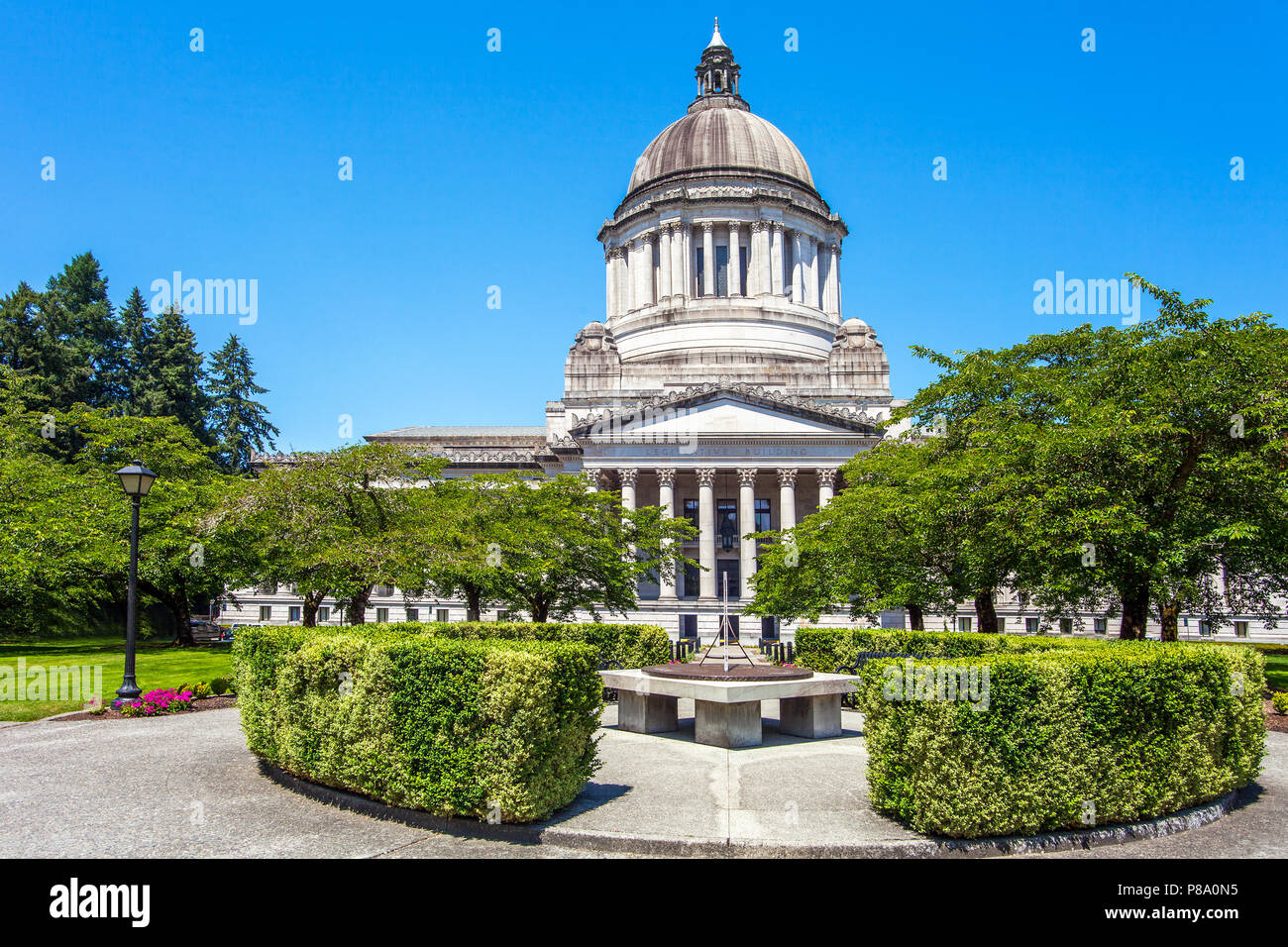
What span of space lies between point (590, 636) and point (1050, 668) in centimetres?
1653

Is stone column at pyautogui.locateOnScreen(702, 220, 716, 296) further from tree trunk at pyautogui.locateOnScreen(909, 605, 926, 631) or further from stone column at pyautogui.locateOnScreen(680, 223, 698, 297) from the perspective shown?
tree trunk at pyautogui.locateOnScreen(909, 605, 926, 631)

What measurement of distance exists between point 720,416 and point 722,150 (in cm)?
2847

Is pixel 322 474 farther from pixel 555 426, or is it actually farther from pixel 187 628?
pixel 555 426

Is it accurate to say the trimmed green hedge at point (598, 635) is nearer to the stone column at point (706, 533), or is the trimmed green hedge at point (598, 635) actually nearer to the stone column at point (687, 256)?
the stone column at point (706, 533)

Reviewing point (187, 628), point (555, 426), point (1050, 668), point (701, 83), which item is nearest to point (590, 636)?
point (1050, 668)

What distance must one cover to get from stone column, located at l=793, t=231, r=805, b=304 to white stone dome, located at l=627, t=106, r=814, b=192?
15.4ft

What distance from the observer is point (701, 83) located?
7662cm

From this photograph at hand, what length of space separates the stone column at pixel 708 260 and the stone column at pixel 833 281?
1006 cm

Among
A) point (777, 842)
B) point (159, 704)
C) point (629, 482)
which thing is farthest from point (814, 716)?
point (629, 482)

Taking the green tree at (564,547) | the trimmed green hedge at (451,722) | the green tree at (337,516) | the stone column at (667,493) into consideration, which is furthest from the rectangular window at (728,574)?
the trimmed green hedge at (451,722)

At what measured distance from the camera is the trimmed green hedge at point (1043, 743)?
32.2 ft

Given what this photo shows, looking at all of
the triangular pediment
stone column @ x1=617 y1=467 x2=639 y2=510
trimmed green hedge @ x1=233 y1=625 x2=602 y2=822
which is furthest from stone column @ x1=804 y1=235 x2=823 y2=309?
trimmed green hedge @ x1=233 y1=625 x2=602 y2=822

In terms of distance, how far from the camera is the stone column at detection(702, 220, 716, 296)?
215 ft

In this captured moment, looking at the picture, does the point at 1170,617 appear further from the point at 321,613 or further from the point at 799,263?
the point at 321,613
